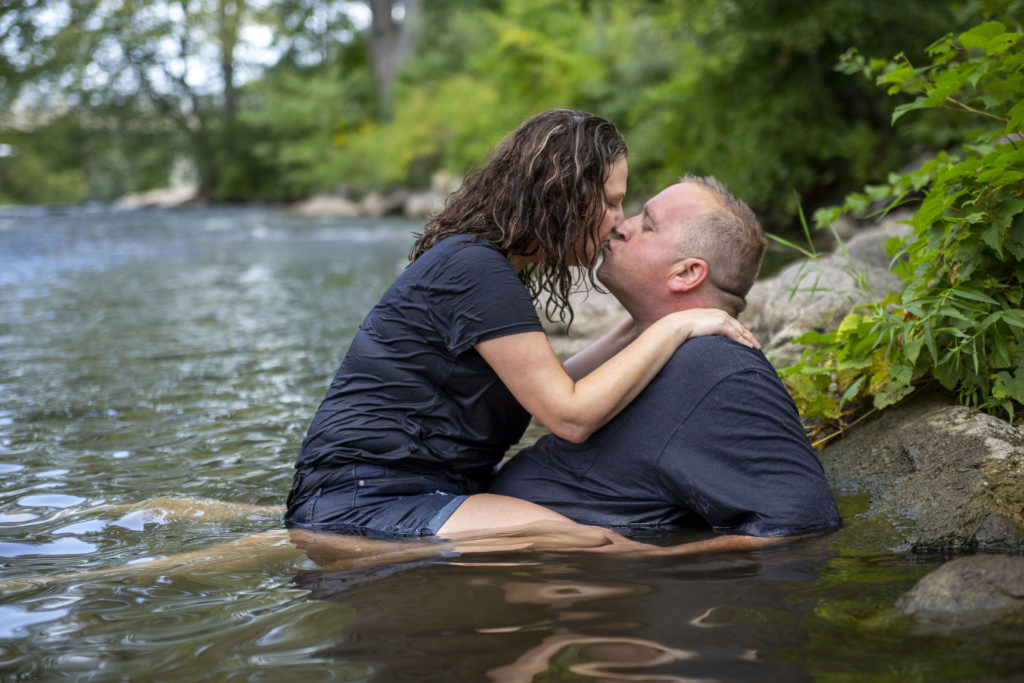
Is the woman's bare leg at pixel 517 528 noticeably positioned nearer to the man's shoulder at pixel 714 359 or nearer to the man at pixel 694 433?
the man at pixel 694 433

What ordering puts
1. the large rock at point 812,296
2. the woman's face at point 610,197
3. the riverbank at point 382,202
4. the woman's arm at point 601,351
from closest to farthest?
1. the woman's face at point 610,197
2. the woman's arm at point 601,351
3. the large rock at point 812,296
4. the riverbank at point 382,202

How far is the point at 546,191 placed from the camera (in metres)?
3.08

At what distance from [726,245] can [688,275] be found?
162 mm

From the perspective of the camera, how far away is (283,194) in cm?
4016

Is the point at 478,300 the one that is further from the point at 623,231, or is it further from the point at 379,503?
the point at 379,503

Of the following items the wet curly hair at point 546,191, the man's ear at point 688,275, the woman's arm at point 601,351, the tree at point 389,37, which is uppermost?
the tree at point 389,37

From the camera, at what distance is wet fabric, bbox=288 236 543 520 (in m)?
2.97

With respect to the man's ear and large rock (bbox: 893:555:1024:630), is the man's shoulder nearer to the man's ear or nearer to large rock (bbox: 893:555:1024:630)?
the man's ear

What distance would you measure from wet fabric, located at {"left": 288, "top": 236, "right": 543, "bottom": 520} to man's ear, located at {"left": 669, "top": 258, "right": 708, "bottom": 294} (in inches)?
22.0

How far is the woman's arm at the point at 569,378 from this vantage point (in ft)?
9.59

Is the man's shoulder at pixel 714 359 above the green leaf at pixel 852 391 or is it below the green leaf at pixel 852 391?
above

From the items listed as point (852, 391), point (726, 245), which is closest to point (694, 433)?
point (726, 245)

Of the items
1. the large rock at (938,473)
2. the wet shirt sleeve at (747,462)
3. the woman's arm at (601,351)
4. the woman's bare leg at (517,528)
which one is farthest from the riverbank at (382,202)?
the wet shirt sleeve at (747,462)

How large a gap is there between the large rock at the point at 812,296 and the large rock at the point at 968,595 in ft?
6.22
